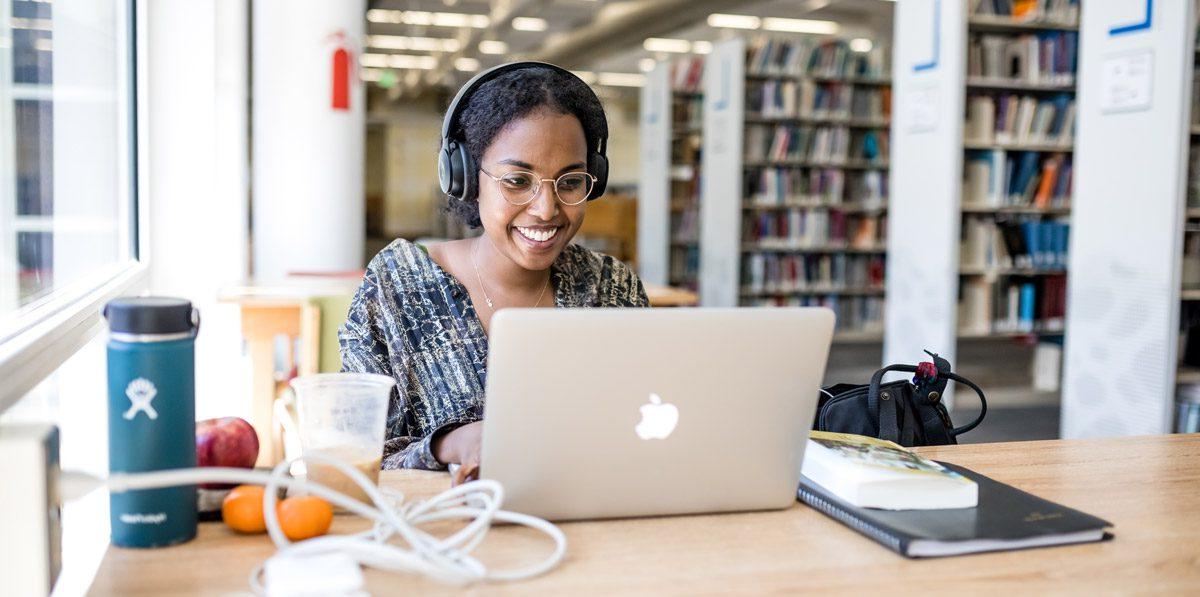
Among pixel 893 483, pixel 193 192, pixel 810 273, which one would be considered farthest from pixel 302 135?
pixel 893 483

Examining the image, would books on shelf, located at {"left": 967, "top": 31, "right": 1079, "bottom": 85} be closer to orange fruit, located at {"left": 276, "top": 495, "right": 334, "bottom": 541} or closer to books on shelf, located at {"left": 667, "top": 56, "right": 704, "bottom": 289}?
books on shelf, located at {"left": 667, "top": 56, "right": 704, "bottom": 289}

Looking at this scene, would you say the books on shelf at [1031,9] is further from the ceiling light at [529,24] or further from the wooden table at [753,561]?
the ceiling light at [529,24]

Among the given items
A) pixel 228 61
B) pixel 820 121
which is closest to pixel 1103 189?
pixel 820 121

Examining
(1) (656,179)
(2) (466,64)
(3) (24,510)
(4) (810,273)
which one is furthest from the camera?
(2) (466,64)

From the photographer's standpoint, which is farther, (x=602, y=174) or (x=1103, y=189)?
(x=1103, y=189)

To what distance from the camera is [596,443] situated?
0.97 m

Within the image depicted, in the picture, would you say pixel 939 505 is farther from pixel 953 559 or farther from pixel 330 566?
pixel 330 566

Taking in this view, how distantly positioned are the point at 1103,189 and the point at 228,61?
11.3 feet

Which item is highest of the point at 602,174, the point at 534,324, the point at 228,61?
the point at 228,61

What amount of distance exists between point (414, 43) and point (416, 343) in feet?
40.4

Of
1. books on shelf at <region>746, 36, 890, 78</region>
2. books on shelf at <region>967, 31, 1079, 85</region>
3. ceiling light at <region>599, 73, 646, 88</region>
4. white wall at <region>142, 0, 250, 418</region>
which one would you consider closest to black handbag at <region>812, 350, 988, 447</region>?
white wall at <region>142, 0, 250, 418</region>

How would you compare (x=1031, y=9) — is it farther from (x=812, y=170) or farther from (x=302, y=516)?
(x=302, y=516)

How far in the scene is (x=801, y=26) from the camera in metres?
11.4

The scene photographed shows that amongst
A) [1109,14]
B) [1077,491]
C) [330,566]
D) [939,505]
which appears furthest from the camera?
[1109,14]
